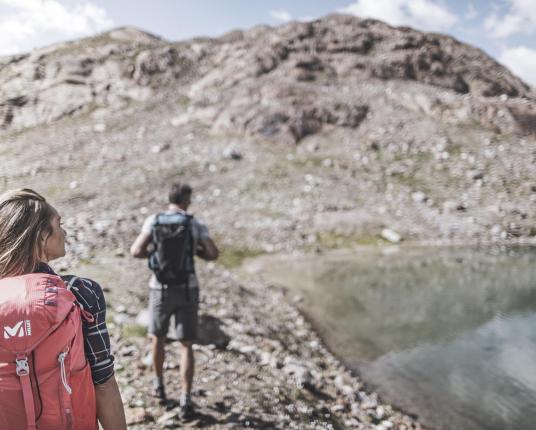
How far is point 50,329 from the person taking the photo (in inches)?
104

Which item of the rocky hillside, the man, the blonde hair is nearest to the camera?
the blonde hair

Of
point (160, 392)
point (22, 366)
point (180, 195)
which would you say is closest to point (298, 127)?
point (180, 195)

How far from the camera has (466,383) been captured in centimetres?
1006

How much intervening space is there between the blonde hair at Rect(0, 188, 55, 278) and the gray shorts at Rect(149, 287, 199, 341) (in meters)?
3.86

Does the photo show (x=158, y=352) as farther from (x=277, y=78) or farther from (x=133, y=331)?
(x=277, y=78)

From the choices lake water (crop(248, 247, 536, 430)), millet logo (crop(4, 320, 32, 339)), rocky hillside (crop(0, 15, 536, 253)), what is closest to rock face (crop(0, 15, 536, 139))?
rocky hillside (crop(0, 15, 536, 253))

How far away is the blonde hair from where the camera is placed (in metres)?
2.87

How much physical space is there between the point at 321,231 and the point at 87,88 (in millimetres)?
27517

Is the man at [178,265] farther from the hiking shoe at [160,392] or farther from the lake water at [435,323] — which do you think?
the lake water at [435,323]

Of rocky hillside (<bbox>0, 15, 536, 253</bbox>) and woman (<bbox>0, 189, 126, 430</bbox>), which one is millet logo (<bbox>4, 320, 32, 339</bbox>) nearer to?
woman (<bbox>0, 189, 126, 430</bbox>)

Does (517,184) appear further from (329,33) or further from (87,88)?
(87,88)

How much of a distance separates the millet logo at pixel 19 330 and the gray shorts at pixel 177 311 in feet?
13.7

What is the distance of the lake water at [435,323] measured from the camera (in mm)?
9414

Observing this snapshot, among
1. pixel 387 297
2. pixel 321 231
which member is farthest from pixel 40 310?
pixel 321 231
